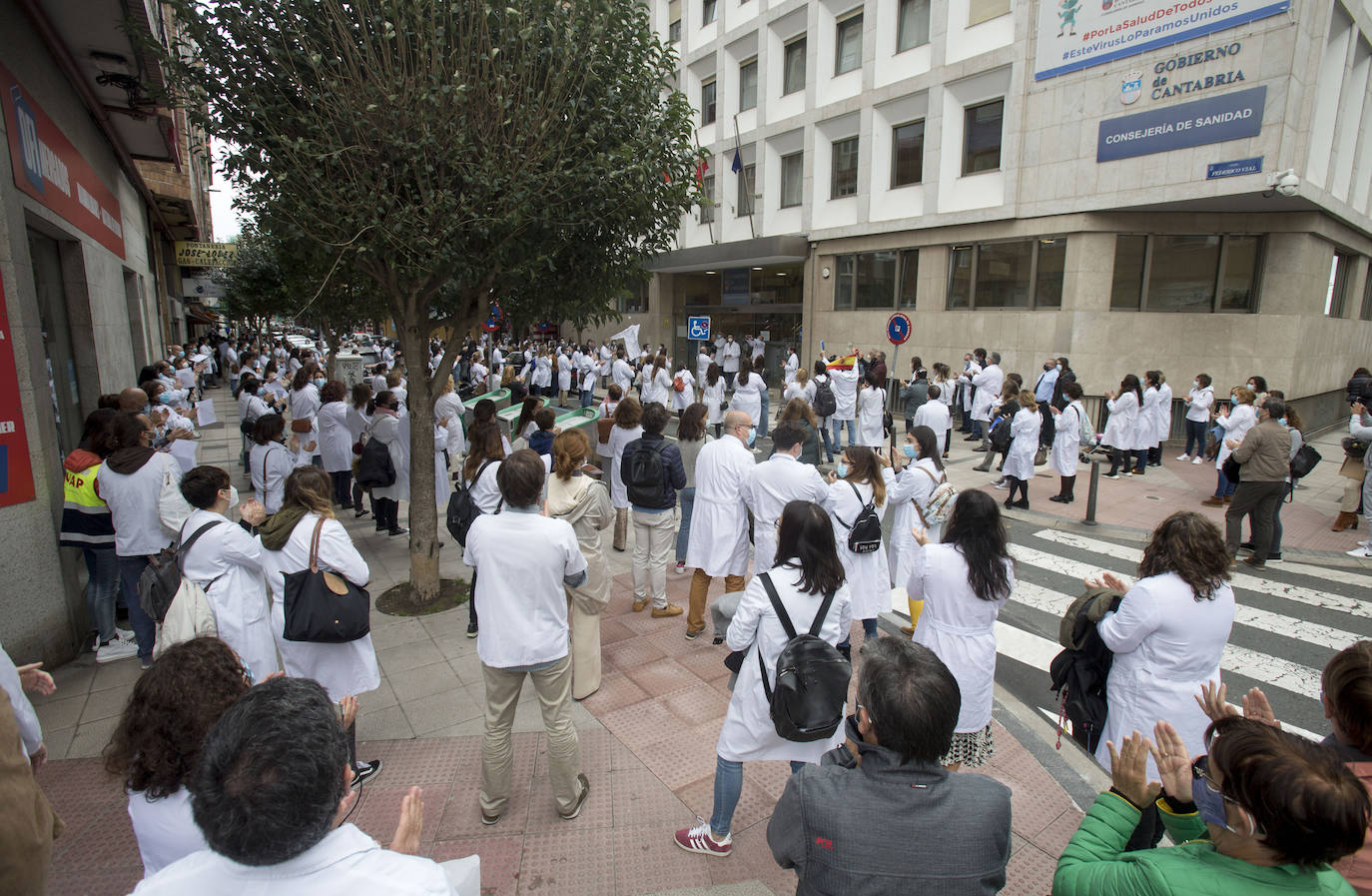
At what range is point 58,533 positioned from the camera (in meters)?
5.38

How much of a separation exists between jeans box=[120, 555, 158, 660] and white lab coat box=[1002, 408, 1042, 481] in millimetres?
9653

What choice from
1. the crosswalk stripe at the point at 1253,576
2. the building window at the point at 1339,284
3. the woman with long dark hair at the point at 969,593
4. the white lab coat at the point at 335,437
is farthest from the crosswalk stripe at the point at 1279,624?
the building window at the point at 1339,284

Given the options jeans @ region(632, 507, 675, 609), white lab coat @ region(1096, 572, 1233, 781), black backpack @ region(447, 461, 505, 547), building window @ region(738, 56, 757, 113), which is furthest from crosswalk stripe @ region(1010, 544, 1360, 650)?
building window @ region(738, 56, 757, 113)

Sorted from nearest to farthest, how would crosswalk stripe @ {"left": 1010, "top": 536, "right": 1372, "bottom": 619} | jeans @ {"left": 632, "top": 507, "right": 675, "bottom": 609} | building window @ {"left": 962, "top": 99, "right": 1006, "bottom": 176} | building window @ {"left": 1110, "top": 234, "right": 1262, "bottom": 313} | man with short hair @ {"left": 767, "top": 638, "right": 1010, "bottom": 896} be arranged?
man with short hair @ {"left": 767, "top": 638, "right": 1010, "bottom": 896} < jeans @ {"left": 632, "top": 507, "right": 675, "bottom": 609} < crosswalk stripe @ {"left": 1010, "top": 536, "right": 1372, "bottom": 619} < building window @ {"left": 1110, "top": 234, "right": 1262, "bottom": 313} < building window @ {"left": 962, "top": 99, "right": 1006, "bottom": 176}

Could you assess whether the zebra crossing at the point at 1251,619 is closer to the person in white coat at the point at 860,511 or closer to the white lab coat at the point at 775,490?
the person in white coat at the point at 860,511

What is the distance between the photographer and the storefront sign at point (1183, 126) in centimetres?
1315

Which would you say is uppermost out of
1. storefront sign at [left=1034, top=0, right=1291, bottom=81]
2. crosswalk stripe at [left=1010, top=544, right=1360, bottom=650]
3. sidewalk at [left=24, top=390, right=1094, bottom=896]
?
storefront sign at [left=1034, top=0, right=1291, bottom=81]

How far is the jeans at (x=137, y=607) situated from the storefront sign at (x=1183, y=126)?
17.3 metres

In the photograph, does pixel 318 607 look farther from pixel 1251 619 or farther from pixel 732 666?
pixel 1251 619

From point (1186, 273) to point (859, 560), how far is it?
1534cm

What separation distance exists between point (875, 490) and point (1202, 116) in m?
13.7

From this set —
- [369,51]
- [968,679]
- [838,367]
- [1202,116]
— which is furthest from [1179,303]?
[369,51]

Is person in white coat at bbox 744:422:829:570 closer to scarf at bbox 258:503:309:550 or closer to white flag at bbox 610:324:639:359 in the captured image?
scarf at bbox 258:503:309:550

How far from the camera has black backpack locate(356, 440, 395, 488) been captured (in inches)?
308
